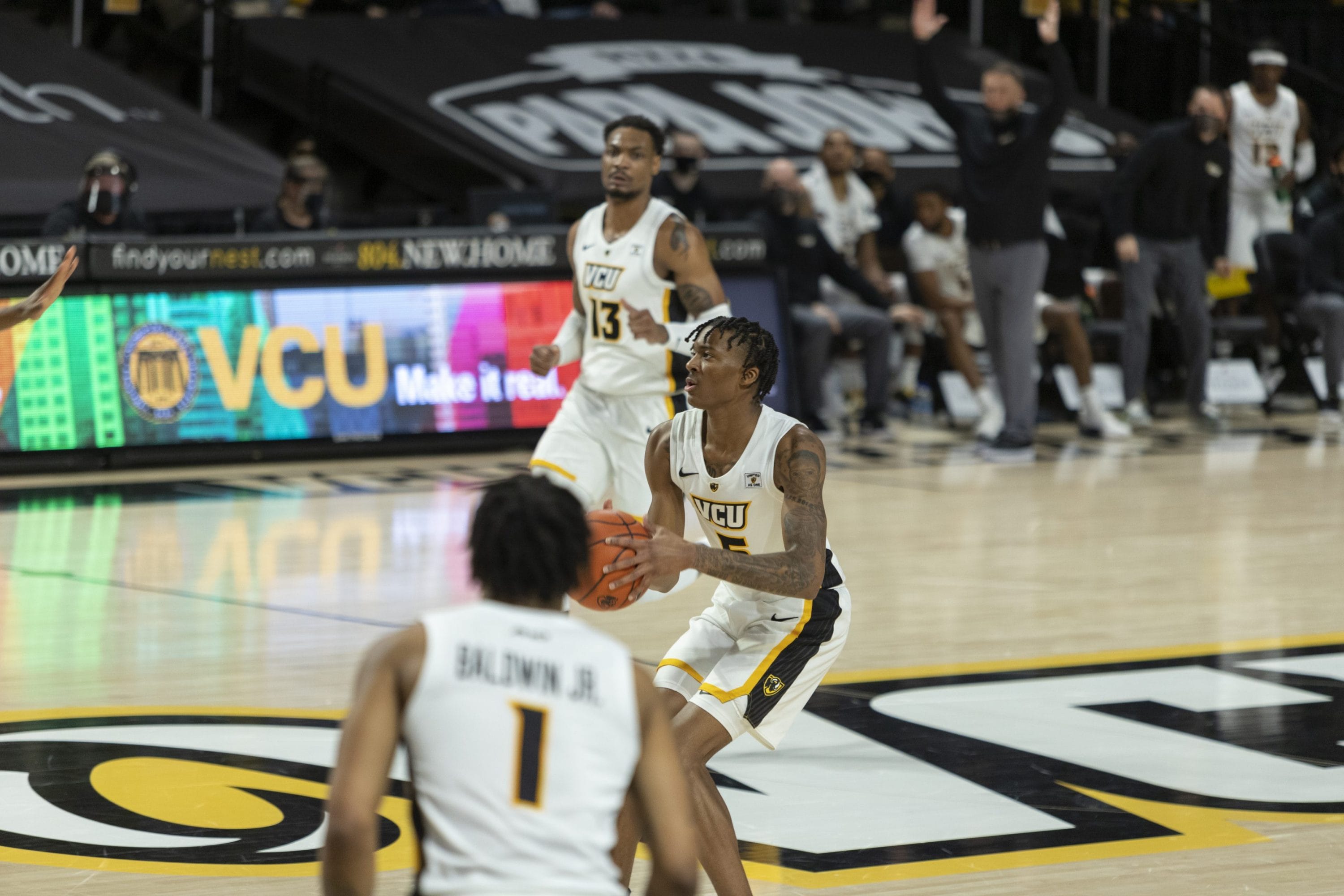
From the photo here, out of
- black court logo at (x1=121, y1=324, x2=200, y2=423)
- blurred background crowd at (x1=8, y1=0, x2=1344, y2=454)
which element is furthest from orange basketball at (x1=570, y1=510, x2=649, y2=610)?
blurred background crowd at (x1=8, y1=0, x2=1344, y2=454)

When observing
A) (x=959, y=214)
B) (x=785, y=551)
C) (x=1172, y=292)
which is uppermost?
(x=959, y=214)

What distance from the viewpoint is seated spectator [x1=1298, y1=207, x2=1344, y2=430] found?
15.9 m

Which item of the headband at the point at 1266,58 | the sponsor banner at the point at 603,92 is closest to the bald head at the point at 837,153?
the sponsor banner at the point at 603,92

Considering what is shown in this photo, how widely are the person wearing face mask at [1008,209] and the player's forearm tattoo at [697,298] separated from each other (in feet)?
19.9

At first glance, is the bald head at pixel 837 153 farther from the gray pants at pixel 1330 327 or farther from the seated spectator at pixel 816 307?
the gray pants at pixel 1330 327

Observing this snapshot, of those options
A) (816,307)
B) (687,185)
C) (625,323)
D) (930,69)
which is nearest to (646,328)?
(625,323)

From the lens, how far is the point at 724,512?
4707 mm

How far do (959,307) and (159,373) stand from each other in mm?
6102

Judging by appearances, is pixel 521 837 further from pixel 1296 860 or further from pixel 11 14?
pixel 11 14

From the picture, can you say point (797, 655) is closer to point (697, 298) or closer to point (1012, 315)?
point (697, 298)

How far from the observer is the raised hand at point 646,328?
694cm

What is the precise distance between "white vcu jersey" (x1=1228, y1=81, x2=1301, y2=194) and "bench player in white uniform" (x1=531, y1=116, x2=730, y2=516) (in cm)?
1047

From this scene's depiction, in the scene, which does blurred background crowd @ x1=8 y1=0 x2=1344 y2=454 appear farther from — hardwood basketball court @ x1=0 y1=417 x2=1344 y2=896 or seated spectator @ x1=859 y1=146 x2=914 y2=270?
hardwood basketball court @ x1=0 y1=417 x2=1344 y2=896

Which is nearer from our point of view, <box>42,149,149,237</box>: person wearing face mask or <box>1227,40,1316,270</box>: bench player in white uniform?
<box>42,149,149,237</box>: person wearing face mask
